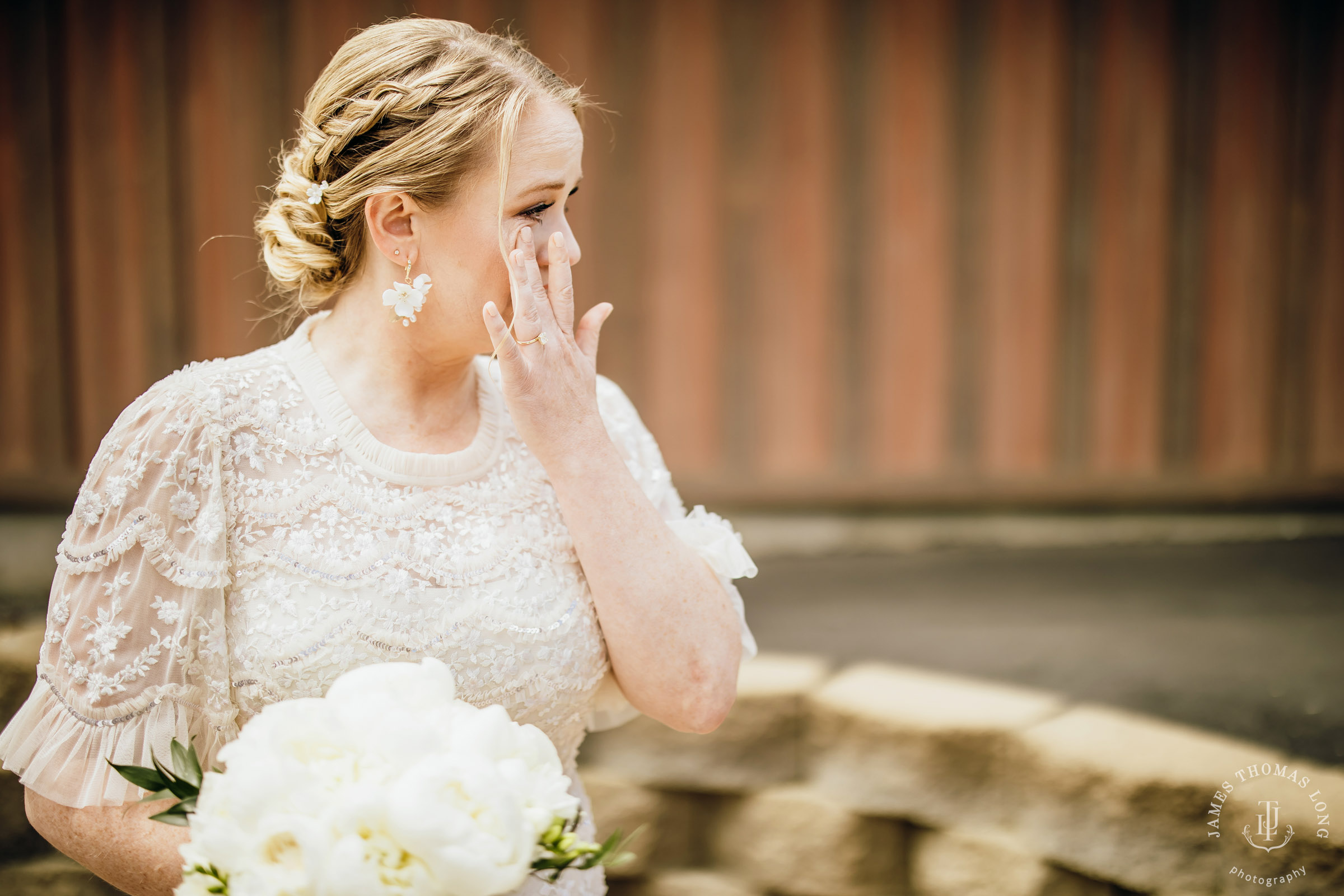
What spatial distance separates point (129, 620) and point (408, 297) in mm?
602

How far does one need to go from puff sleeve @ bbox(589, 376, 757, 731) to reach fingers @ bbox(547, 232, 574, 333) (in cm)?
22

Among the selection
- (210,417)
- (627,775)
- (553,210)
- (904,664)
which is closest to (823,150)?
(904,664)

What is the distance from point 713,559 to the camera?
Result: 5.66 feet

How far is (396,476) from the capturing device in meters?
1.54

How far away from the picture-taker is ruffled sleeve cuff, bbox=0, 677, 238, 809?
1.31m

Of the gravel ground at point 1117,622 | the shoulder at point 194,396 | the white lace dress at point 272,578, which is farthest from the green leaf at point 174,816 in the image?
the gravel ground at point 1117,622

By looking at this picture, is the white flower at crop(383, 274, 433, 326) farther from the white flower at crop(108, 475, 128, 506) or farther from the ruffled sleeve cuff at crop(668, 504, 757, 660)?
the ruffled sleeve cuff at crop(668, 504, 757, 660)

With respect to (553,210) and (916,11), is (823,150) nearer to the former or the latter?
(916,11)

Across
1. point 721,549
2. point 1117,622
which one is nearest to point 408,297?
point 721,549

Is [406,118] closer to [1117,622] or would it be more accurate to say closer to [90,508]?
[90,508]

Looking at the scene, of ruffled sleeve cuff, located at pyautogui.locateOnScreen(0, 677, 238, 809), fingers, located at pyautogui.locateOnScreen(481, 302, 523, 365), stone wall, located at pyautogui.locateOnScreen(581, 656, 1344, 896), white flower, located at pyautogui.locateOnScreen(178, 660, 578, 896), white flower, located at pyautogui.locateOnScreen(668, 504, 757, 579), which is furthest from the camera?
stone wall, located at pyautogui.locateOnScreen(581, 656, 1344, 896)

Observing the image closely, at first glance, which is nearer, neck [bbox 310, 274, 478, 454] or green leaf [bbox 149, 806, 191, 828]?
green leaf [bbox 149, 806, 191, 828]

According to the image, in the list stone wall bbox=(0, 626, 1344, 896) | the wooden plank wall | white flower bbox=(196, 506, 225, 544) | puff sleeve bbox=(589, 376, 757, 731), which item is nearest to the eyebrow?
puff sleeve bbox=(589, 376, 757, 731)

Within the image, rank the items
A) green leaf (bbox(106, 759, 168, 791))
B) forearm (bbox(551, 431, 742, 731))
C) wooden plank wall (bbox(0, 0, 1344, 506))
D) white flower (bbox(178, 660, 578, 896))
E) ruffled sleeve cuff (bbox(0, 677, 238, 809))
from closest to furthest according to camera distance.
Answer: white flower (bbox(178, 660, 578, 896))
green leaf (bbox(106, 759, 168, 791))
ruffled sleeve cuff (bbox(0, 677, 238, 809))
forearm (bbox(551, 431, 742, 731))
wooden plank wall (bbox(0, 0, 1344, 506))
